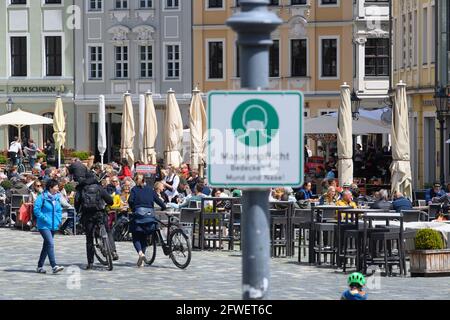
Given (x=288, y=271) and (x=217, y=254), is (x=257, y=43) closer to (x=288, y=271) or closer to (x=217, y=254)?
(x=288, y=271)

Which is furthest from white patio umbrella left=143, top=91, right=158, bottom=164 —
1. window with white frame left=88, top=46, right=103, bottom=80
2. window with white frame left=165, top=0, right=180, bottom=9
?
window with white frame left=88, top=46, right=103, bottom=80

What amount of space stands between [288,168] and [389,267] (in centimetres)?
1454

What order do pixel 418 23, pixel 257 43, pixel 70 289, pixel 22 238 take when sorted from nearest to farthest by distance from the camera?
1. pixel 257 43
2. pixel 70 289
3. pixel 22 238
4. pixel 418 23

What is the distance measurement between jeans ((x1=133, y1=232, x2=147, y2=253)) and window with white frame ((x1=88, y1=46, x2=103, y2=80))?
141 feet

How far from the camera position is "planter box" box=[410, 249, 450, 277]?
2238 cm

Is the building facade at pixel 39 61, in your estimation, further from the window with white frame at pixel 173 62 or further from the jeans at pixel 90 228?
the jeans at pixel 90 228

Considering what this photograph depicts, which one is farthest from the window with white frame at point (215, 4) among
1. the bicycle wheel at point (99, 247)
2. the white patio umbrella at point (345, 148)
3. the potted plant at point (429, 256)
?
the potted plant at point (429, 256)

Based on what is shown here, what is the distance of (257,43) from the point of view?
8.44 m

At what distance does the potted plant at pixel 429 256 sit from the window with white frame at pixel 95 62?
44955mm

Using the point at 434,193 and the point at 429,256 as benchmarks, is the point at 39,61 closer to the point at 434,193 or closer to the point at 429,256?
the point at 434,193

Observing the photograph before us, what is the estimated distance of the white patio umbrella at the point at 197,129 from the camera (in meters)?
41.5

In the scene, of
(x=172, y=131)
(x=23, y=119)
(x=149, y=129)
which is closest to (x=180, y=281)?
(x=172, y=131)
